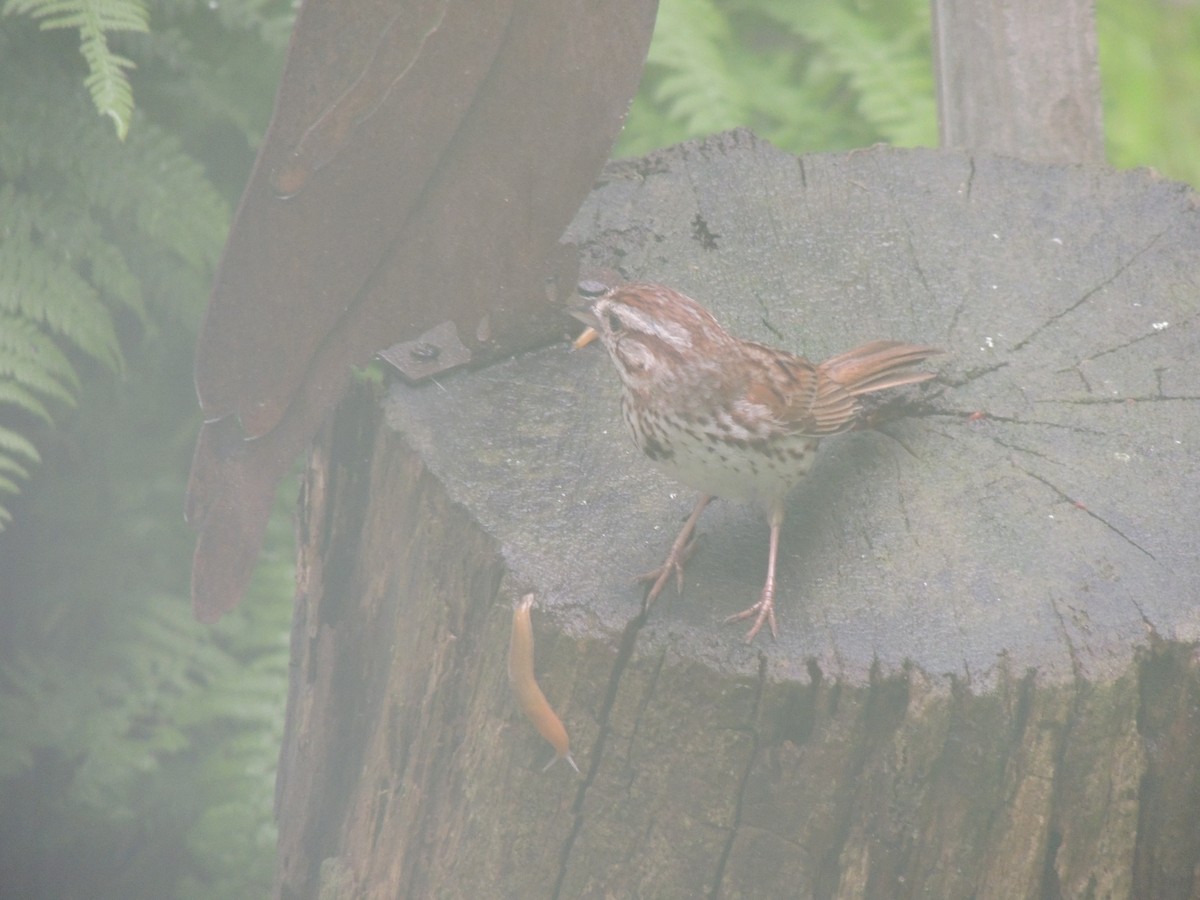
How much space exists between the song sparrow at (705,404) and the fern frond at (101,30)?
1.40m

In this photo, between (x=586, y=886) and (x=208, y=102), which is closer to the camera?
(x=586, y=886)

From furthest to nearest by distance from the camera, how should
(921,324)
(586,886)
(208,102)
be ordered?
(208,102), (921,324), (586,886)

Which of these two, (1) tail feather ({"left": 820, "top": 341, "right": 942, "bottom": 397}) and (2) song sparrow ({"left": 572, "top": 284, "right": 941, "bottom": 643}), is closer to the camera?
(2) song sparrow ({"left": 572, "top": 284, "right": 941, "bottom": 643})

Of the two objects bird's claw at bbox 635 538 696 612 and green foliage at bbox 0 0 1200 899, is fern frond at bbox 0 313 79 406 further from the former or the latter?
bird's claw at bbox 635 538 696 612

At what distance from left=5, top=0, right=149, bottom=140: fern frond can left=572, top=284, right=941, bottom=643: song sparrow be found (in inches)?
55.2

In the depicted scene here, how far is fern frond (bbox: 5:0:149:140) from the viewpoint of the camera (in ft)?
10.3

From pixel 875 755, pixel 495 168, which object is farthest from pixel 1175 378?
pixel 495 168

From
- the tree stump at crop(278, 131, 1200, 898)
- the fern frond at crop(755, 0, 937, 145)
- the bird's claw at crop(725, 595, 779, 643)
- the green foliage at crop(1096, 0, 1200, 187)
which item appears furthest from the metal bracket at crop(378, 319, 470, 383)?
the green foliage at crop(1096, 0, 1200, 187)

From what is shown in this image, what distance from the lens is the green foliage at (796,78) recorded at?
4.80 meters

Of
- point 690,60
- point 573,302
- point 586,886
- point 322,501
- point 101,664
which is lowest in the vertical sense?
point 586,886

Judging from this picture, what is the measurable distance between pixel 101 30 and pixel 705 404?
6.59 feet

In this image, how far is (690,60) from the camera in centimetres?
478

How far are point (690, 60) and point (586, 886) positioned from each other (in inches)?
131

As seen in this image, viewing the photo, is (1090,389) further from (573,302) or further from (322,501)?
(322,501)
